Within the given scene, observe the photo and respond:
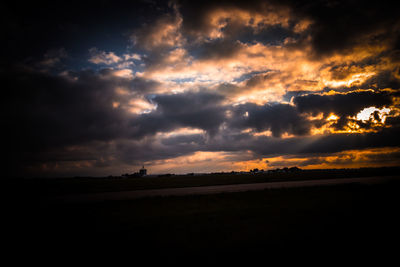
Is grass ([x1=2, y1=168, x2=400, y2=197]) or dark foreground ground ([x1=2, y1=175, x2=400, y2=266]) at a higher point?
dark foreground ground ([x1=2, y1=175, x2=400, y2=266])

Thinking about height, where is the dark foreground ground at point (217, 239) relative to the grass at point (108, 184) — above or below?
above

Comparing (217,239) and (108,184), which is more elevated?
(217,239)

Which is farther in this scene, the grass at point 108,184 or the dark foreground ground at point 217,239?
the grass at point 108,184

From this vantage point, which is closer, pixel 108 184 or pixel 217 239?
pixel 217 239

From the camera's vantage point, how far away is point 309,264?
6930 millimetres

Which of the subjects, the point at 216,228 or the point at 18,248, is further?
the point at 216,228

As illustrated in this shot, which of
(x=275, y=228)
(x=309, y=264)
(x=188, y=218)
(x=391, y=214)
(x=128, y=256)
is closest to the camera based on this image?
(x=309, y=264)

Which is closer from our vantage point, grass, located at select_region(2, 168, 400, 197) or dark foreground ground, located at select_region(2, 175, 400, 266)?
dark foreground ground, located at select_region(2, 175, 400, 266)

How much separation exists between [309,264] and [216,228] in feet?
20.3

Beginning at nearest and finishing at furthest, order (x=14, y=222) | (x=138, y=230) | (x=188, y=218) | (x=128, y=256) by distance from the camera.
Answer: (x=128, y=256)
(x=138, y=230)
(x=188, y=218)
(x=14, y=222)

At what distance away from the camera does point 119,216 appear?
674 inches

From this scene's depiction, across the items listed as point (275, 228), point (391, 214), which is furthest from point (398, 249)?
point (391, 214)

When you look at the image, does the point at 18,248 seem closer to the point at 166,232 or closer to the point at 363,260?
the point at 166,232

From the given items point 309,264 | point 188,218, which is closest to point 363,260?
point 309,264
